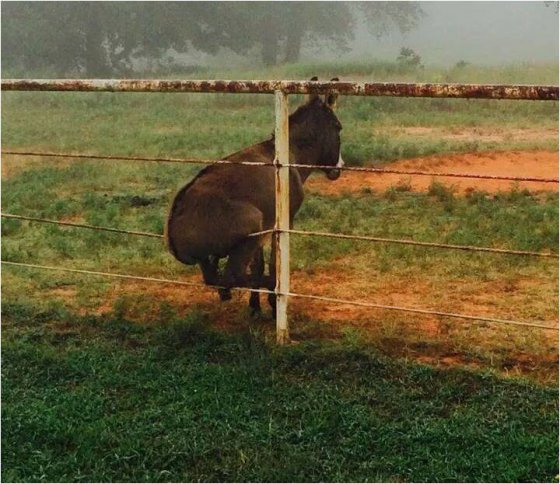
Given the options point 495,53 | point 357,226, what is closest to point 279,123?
point 357,226

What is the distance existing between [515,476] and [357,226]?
5.40 m

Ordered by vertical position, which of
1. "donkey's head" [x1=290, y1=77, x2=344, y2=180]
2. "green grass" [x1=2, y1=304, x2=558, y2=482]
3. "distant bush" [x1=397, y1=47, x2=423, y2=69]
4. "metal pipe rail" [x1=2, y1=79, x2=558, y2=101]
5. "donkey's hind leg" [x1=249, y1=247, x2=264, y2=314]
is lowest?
"green grass" [x1=2, y1=304, x2=558, y2=482]

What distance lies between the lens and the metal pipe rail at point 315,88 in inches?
161

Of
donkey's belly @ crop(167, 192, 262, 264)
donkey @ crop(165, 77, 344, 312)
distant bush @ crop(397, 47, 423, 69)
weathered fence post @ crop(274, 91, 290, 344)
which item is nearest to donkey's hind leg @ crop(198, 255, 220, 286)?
donkey @ crop(165, 77, 344, 312)

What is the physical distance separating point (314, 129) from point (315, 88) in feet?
5.03

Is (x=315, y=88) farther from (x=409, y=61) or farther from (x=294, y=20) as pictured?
(x=294, y=20)

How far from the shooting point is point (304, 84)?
15.9 feet

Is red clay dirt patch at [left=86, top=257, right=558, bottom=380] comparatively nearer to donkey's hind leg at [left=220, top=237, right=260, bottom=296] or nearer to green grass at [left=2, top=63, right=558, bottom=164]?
donkey's hind leg at [left=220, top=237, right=260, bottom=296]

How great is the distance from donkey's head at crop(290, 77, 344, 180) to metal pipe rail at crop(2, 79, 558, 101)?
4.29ft

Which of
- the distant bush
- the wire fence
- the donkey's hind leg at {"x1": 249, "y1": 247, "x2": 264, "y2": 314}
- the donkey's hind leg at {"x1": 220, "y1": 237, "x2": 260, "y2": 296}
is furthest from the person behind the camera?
the distant bush

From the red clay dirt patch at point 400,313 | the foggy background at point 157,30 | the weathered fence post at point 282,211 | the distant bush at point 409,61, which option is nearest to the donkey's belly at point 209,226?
the weathered fence post at point 282,211

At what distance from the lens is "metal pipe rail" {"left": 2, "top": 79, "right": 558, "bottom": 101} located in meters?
4.10

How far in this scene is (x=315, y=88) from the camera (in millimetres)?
4801

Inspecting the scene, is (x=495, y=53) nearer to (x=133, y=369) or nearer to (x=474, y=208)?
(x=474, y=208)
